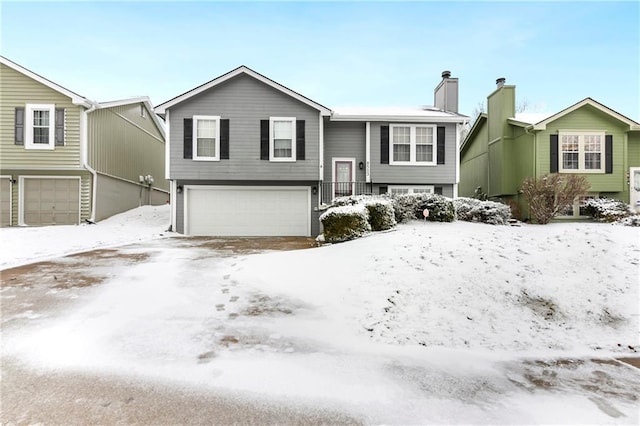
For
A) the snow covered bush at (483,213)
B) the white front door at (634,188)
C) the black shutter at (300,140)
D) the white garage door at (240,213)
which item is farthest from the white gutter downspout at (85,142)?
the white front door at (634,188)

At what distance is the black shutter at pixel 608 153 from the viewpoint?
1552cm

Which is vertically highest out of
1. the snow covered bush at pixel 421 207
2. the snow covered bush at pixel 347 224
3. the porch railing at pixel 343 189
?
the porch railing at pixel 343 189

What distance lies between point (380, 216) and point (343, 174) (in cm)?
599

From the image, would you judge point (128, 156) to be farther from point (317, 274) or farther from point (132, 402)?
point (132, 402)

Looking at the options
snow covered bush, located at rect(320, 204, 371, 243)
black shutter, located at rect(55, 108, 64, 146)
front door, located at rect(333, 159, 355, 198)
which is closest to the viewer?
snow covered bush, located at rect(320, 204, 371, 243)

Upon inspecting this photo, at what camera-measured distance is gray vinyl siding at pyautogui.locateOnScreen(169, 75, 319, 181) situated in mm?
13742

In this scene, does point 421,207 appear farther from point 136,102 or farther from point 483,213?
point 136,102

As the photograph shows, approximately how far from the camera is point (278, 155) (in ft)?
45.9

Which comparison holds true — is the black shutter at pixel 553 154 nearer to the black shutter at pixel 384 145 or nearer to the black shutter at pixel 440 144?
the black shutter at pixel 440 144

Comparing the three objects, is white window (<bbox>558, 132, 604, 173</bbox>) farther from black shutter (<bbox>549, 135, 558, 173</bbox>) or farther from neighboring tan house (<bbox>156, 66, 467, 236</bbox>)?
neighboring tan house (<bbox>156, 66, 467, 236</bbox>)

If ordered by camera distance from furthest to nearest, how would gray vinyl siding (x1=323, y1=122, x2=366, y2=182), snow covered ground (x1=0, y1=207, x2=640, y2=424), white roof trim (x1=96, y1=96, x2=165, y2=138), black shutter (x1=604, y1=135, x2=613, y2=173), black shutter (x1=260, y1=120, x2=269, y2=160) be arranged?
black shutter (x1=604, y1=135, x2=613, y2=173), white roof trim (x1=96, y1=96, x2=165, y2=138), gray vinyl siding (x1=323, y1=122, x2=366, y2=182), black shutter (x1=260, y1=120, x2=269, y2=160), snow covered ground (x1=0, y1=207, x2=640, y2=424)

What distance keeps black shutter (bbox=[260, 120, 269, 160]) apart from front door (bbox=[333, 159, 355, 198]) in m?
3.11

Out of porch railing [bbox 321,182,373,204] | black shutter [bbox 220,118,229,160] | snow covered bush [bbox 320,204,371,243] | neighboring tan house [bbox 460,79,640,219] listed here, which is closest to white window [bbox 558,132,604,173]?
neighboring tan house [bbox 460,79,640,219]

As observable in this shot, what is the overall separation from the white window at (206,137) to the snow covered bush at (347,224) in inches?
266
